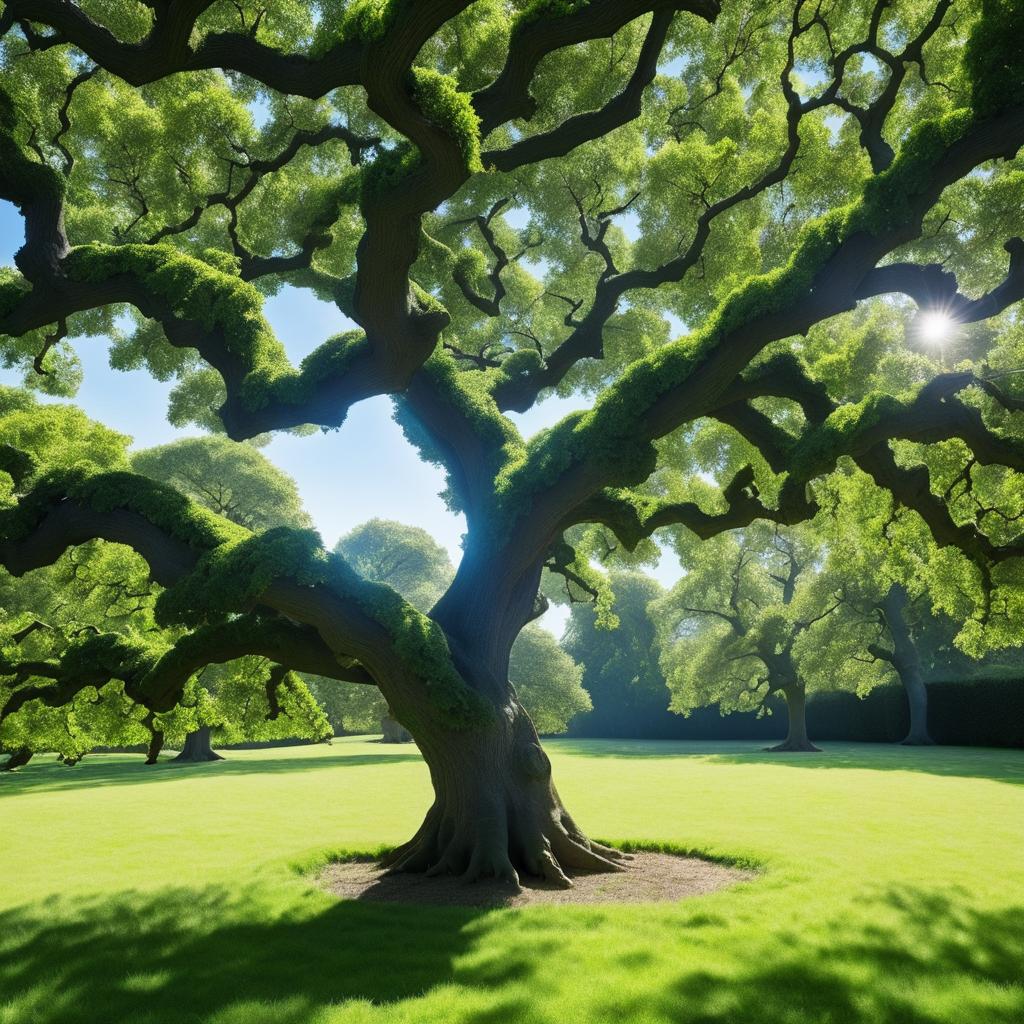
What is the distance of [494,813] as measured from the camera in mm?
8867

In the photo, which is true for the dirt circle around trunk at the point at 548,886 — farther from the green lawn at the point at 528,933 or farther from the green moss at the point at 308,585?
the green moss at the point at 308,585

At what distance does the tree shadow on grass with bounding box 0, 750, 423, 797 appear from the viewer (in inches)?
915

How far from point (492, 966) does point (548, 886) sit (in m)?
2.97

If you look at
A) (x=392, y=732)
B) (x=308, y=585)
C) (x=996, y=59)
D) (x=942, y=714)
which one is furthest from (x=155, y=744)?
(x=392, y=732)

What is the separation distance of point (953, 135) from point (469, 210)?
7.90 m

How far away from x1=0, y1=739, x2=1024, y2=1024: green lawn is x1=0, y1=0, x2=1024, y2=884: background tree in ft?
7.02

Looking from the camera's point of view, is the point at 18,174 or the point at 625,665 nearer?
the point at 18,174

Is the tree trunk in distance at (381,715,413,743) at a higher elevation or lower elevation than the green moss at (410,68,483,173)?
lower

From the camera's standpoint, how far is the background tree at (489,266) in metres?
7.39

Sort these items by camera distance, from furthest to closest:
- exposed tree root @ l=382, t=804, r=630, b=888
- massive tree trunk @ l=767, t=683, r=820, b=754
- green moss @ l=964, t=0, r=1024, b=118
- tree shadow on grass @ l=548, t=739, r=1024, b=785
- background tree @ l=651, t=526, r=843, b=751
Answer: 1. massive tree trunk @ l=767, t=683, r=820, b=754
2. background tree @ l=651, t=526, r=843, b=751
3. tree shadow on grass @ l=548, t=739, r=1024, b=785
4. exposed tree root @ l=382, t=804, r=630, b=888
5. green moss @ l=964, t=0, r=1024, b=118

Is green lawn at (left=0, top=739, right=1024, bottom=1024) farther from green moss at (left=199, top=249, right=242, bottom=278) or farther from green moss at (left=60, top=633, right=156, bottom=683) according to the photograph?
green moss at (left=199, top=249, right=242, bottom=278)

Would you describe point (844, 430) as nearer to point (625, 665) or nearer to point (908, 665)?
point (908, 665)

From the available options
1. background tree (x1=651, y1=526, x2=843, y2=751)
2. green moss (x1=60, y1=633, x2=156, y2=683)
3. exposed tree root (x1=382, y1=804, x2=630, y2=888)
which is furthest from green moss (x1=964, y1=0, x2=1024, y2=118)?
background tree (x1=651, y1=526, x2=843, y2=751)

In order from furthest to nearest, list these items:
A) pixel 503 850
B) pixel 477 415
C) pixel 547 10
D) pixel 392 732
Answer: pixel 392 732 < pixel 477 415 < pixel 503 850 < pixel 547 10
